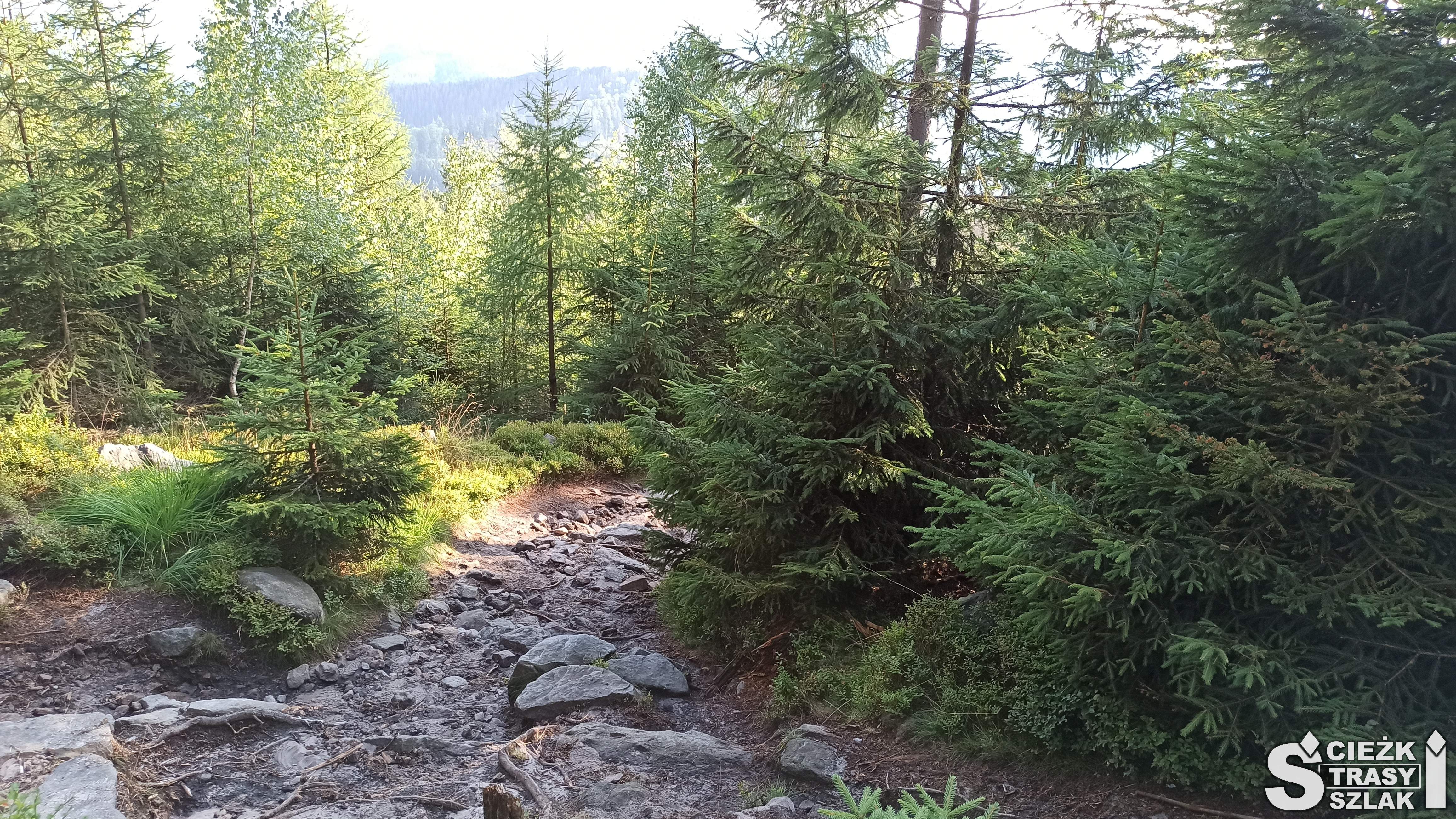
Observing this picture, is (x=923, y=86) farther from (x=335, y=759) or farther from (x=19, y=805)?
(x=19, y=805)

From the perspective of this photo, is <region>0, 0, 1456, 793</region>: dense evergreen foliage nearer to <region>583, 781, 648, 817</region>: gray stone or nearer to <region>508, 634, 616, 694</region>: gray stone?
<region>508, 634, 616, 694</region>: gray stone

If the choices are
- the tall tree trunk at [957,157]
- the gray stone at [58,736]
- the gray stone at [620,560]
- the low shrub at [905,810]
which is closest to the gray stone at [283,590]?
the gray stone at [58,736]

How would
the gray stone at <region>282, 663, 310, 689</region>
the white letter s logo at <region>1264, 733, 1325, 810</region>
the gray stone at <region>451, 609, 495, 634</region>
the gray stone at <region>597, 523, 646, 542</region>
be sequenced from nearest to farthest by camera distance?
1. the white letter s logo at <region>1264, 733, 1325, 810</region>
2. the gray stone at <region>282, 663, 310, 689</region>
3. the gray stone at <region>451, 609, 495, 634</region>
4. the gray stone at <region>597, 523, 646, 542</region>

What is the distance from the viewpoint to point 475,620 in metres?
7.49

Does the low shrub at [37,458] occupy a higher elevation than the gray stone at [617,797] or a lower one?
higher

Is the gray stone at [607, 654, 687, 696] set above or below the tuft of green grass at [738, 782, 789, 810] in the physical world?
below

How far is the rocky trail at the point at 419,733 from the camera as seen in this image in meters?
4.14

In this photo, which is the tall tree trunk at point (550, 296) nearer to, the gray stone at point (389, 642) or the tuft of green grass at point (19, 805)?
the gray stone at point (389, 642)

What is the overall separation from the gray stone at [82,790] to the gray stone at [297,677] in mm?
1700

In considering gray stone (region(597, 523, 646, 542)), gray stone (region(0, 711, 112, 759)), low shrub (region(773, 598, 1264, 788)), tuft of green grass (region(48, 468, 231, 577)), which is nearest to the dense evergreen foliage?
low shrub (region(773, 598, 1264, 788))

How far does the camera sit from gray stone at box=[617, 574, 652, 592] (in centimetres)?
855

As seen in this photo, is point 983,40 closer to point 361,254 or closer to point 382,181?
point 361,254

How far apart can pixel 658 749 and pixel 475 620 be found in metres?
3.32

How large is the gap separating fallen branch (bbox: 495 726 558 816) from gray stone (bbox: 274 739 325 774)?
3.72 feet
